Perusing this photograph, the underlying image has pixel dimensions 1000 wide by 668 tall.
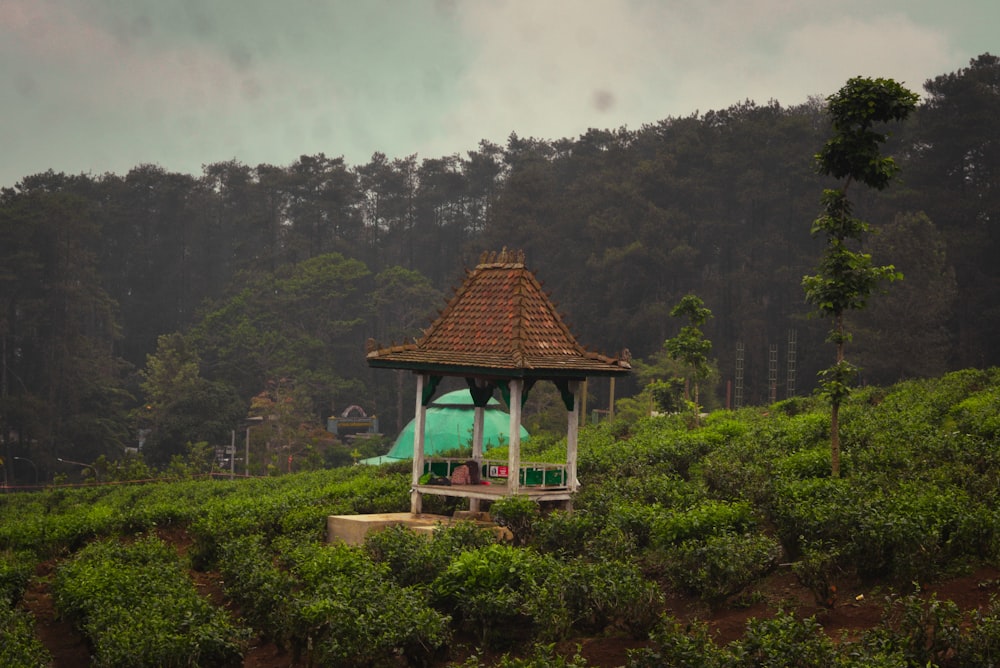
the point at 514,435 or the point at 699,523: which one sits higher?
the point at 514,435

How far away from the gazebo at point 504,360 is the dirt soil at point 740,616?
4829 mm

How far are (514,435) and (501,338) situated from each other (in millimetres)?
1742

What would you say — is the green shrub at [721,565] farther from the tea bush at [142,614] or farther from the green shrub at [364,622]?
the tea bush at [142,614]

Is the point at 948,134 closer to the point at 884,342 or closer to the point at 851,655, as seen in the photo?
the point at 884,342

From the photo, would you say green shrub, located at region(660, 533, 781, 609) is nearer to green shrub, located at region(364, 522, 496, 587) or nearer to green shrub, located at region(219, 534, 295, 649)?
green shrub, located at region(364, 522, 496, 587)

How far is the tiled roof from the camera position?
55.9 ft

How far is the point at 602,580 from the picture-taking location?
11.3m

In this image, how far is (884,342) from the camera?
164 ft

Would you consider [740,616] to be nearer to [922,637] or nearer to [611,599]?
[611,599]

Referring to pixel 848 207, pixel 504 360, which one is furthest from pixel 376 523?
pixel 848 207

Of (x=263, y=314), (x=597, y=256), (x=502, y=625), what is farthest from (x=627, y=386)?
(x=502, y=625)

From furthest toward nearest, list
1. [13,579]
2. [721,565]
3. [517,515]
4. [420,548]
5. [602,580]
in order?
[517,515] < [13,579] < [420,548] < [721,565] < [602,580]

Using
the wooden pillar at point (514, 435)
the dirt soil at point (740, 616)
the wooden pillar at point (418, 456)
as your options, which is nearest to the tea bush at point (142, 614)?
the dirt soil at point (740, 616)

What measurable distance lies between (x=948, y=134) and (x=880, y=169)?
147 feet
